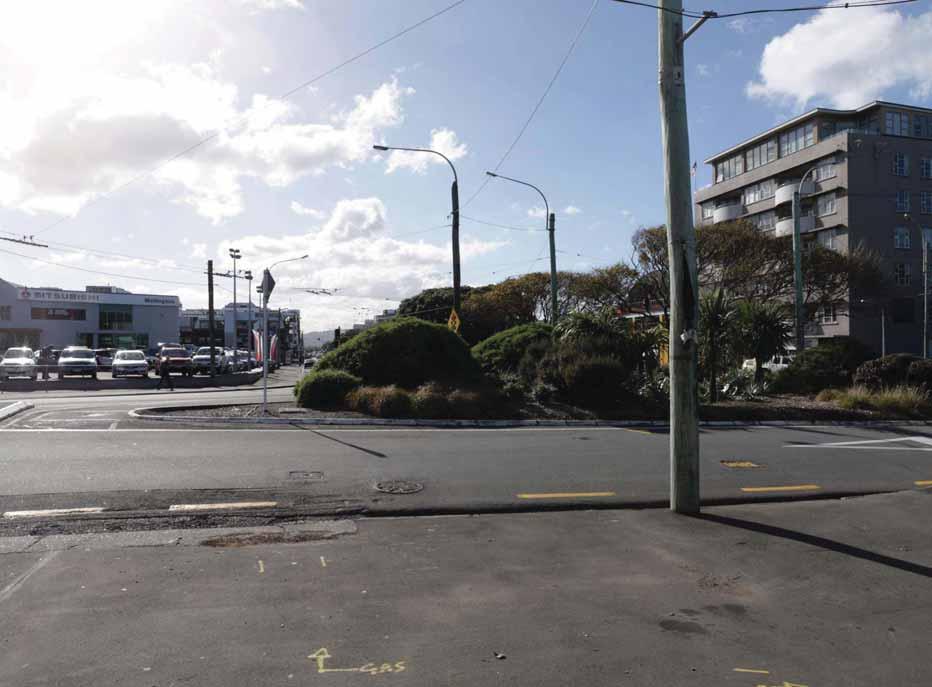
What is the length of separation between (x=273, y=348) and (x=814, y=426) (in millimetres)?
14794

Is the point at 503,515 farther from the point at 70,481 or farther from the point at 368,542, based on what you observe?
the point at 70,481

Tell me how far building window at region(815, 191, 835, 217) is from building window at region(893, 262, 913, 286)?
6289 millimetres

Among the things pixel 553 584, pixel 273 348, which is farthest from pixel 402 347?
pixel 553 584

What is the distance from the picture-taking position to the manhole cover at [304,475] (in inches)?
321

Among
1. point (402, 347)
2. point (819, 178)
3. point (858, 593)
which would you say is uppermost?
point (819, 178)

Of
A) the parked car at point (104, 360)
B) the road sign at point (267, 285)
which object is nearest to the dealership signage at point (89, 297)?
the parked car at point (104, 360)

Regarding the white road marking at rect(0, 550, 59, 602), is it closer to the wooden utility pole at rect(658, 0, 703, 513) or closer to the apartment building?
the wooden utility pole at rect(658, 0, 703, 513)

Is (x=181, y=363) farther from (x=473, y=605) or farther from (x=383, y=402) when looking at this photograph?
(x=473, y=605)

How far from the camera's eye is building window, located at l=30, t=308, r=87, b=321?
2793 inches

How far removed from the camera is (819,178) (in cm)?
5203

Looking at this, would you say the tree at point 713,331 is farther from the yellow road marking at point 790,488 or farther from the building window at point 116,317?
the building window at point 116,317

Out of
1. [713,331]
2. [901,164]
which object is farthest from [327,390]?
[901,164]

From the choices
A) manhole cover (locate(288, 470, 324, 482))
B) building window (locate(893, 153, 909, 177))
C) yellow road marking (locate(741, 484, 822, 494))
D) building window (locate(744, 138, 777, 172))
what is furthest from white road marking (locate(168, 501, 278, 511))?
building window (locate(744, 138, 777, 172))

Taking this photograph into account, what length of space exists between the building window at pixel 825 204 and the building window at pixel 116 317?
236 feet
